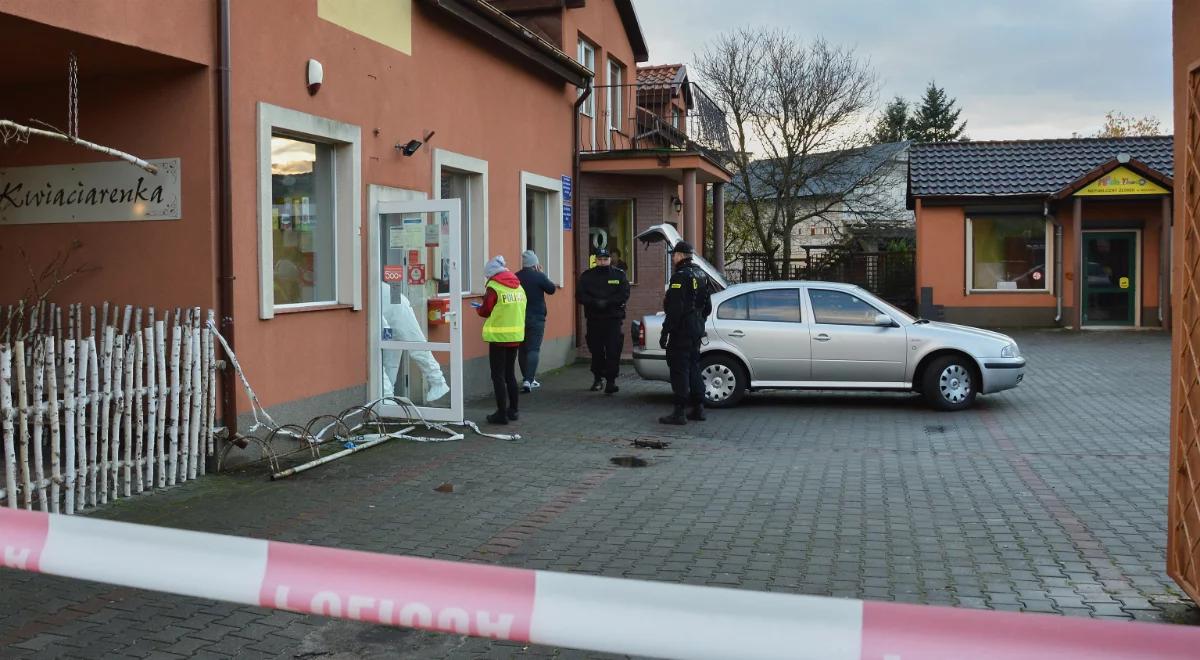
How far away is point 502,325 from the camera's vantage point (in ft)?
36.3

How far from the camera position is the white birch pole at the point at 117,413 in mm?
7355

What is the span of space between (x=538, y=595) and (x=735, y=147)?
106ft

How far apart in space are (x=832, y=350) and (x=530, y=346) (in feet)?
12.7

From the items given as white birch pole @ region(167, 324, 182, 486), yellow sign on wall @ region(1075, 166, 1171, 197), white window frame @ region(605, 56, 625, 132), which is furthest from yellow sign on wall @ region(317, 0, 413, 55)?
yellow sign on wall @ region(1075, 166, 1171, 197)

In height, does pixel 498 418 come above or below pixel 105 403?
below

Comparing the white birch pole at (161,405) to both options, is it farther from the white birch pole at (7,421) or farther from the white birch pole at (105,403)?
the white birch pole at (7,421)

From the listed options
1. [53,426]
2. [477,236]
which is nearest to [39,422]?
[53,426]

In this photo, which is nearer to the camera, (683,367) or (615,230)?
(683,367)

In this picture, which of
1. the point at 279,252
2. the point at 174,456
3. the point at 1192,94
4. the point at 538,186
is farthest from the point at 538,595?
the point at 538,186

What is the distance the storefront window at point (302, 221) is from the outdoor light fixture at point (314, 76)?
1.64ft

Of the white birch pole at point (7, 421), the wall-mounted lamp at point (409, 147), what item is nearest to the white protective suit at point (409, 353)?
the wall-mounted lamp at point (409, 147)

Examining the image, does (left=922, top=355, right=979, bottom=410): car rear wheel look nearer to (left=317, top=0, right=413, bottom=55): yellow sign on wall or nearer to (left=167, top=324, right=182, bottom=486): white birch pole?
(left=317, top=0, right=413, bottom=55): yellow sign on wall

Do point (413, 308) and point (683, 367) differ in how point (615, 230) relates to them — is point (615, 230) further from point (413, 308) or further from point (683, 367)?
point (413, 308)

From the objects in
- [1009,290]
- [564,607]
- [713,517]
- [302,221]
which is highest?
[302,221]
